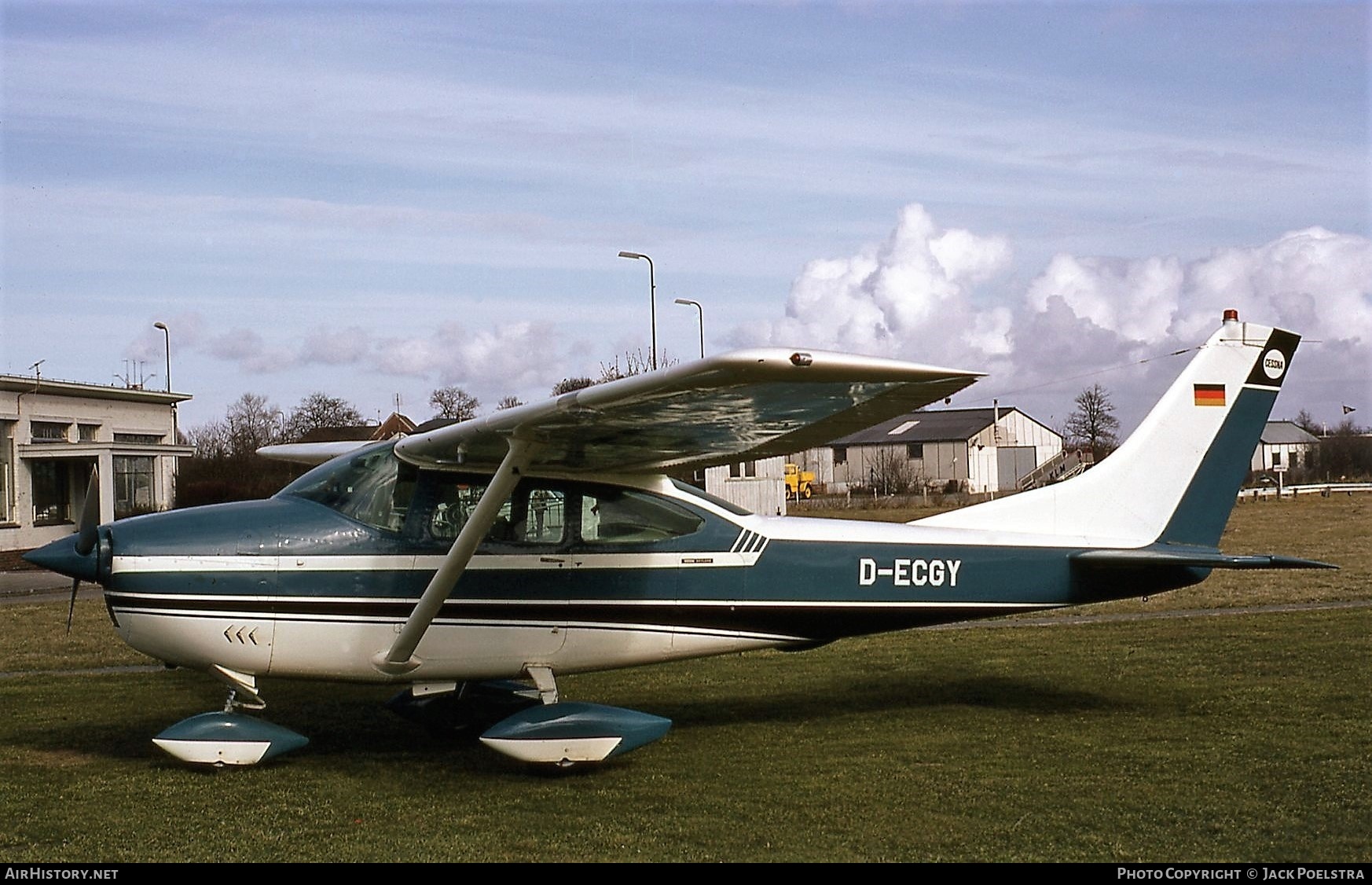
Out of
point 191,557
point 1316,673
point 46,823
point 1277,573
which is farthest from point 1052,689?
point 1277,573

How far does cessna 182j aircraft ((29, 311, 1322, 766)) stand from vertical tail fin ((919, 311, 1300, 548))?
2 centimetres

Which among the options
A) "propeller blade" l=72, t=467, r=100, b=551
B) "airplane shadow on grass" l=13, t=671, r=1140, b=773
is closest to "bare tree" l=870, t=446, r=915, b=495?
"airplane shadow on grass" l=13, t=671, r=1140, b=773

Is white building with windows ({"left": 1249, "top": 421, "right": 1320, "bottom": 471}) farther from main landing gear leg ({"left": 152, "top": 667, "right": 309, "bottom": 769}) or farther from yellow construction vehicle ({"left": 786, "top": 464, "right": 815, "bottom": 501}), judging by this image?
main landing gear leg ({"left": 152, "top": 667, "right": 309, "bottom": 769})

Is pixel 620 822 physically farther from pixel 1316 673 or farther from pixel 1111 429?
pixel 1111 429

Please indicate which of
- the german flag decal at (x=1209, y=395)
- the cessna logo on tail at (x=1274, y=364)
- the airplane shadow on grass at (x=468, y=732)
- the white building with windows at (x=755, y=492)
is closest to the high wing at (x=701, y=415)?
the airplane shadow on grass at (x=468, y=732)

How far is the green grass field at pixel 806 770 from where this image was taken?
6.07 metres

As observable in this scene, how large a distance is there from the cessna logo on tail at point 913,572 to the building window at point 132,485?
113 ft

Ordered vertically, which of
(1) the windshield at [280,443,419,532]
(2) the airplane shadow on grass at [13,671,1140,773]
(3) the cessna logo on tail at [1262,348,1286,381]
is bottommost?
(2) the airplane shadow on grass at [13,671,1140,773]

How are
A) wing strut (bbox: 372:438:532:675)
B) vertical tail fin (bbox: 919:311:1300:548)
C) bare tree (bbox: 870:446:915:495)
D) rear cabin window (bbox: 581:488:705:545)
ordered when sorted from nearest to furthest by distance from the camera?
wing strut (bbox: 372:438:532:675) → rear cabin window (bbox: 581:488:705:545) → vertical tail fin (bbox: 919:311:1300:548) → bare tree (bbox: 870:446:915:495)

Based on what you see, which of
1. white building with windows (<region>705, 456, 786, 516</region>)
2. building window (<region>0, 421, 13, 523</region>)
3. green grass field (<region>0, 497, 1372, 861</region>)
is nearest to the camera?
green grass field (<region>0, 497, 1372, 861</region>)

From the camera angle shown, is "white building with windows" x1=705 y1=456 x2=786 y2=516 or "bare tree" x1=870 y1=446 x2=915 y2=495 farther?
"bare tree" x1=870 y1=446 x2=915 y2=495

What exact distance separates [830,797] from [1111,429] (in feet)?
257

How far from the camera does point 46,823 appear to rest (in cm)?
655

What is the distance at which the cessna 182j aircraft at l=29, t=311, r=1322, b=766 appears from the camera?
744 cm
